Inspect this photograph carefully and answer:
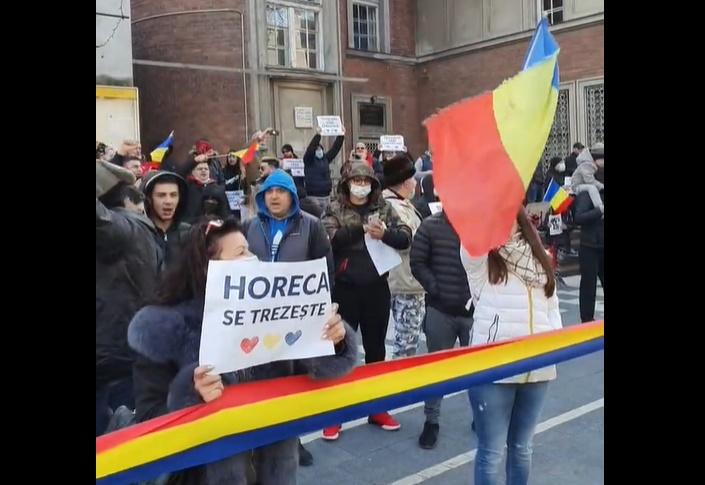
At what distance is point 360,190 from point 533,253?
1.77m

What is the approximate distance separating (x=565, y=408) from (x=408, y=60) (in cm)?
1734

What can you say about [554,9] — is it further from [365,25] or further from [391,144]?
[391,144]

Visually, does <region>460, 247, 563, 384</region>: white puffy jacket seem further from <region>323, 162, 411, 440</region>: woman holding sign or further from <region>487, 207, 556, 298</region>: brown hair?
<region>323, 162, 411, 440</region>: woman holding sign

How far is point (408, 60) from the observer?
21375 mm

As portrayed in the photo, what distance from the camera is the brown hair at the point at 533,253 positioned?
3.36 meters

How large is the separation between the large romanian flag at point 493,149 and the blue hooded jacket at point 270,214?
4.71 ft

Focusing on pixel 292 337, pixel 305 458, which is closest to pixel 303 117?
pixel 305 458

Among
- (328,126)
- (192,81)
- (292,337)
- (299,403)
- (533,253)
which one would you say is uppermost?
(192,81)

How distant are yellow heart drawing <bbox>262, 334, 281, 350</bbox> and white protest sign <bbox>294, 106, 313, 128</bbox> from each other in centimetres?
1595

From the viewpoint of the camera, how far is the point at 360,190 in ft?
16.1

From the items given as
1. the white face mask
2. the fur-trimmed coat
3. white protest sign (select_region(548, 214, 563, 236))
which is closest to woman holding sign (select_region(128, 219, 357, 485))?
the fur-trimmed coat

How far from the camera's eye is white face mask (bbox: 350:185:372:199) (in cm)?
491
